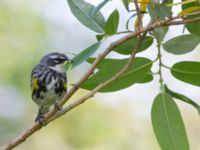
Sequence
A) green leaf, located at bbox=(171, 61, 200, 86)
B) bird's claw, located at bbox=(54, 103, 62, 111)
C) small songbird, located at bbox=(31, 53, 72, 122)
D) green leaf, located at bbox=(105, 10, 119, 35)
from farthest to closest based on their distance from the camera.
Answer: small songbird, located at bbox=(31, 53, 72, 122), green leaf, located at bbox=(171, 61, 200, 86), green leaf, located at bbox=(105, 10, 119, 35), bird's claw, located at bbox=(54, 103, 62, 111)

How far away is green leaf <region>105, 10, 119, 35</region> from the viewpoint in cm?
113

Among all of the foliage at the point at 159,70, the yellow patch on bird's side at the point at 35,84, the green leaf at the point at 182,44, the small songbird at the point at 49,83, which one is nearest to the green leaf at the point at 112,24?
the foliage at the point at 159,70

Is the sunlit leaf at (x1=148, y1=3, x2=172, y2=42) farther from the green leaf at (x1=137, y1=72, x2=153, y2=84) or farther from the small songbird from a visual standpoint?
the small songbird

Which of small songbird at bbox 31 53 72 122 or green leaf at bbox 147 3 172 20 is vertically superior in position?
green leaf at bbox 147 3 172 20

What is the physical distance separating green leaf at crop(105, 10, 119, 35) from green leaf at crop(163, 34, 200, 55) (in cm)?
11

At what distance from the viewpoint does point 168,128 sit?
4.18 feet

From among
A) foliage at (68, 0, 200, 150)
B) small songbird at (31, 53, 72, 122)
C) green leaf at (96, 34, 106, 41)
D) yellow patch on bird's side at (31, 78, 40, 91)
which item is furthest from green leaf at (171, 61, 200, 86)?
yellow patch on bird's side at (31, 78, 40, 91)

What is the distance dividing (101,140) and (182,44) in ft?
9.83

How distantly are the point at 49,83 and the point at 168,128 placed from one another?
2.61ft

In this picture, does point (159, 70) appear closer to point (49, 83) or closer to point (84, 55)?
point (84, 55)

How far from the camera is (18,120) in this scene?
14.8 ft

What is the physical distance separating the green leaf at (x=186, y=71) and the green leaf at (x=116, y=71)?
59 mm

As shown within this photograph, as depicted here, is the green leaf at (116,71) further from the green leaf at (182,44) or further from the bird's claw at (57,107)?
the bird's claw at (57,107)

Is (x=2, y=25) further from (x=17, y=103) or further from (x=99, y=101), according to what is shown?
(x=99, y=101)
